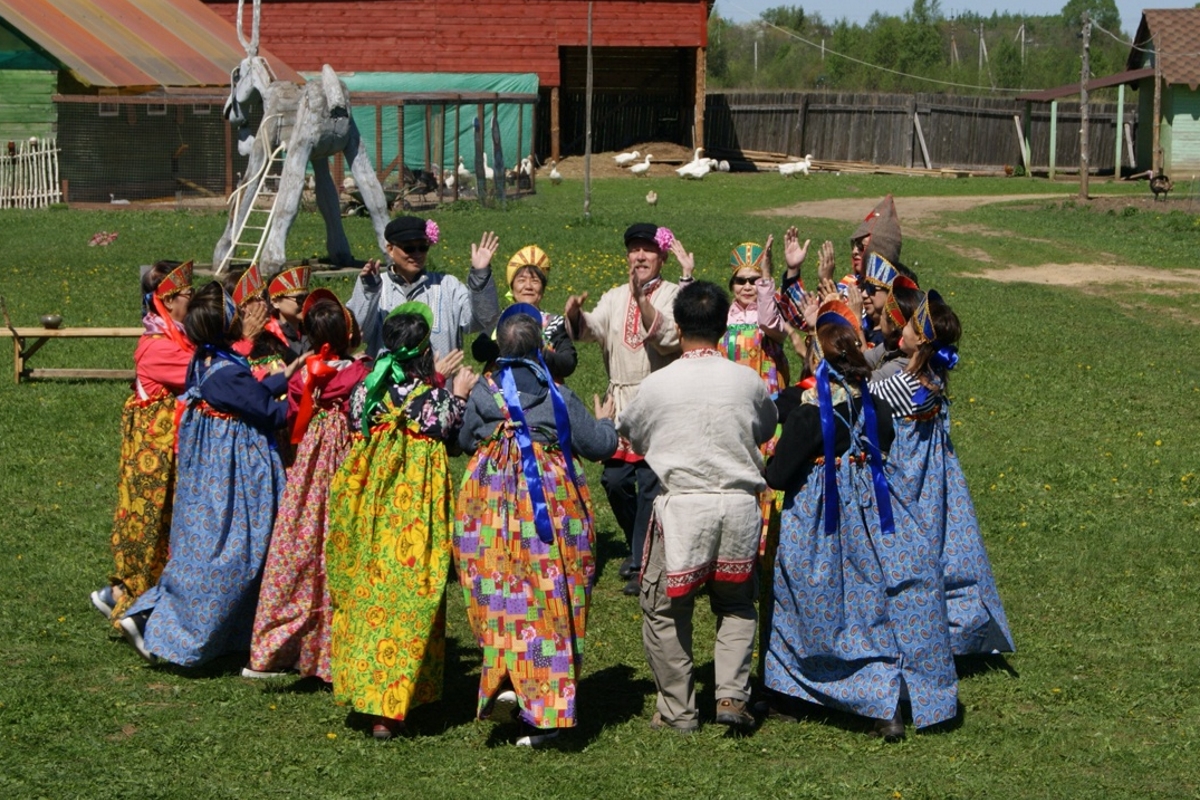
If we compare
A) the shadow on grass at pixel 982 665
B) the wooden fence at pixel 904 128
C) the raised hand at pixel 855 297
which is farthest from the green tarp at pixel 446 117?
the shadow on grass at pixel 982 665

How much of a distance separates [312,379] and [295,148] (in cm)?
1102

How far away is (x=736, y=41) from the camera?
82562 mm

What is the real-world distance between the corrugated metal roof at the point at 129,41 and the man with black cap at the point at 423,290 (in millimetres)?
20586

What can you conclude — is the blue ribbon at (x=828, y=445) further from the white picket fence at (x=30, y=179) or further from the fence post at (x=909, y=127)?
the fence post at (x=909, y=127)

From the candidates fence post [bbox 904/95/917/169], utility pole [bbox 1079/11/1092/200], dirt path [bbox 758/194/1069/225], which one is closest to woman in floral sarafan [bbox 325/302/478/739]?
dirt path [bbox 758/194/1069/225]

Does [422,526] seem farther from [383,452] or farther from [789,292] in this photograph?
[789,292]

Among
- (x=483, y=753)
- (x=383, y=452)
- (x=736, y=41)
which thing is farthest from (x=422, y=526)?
(x=736, y=41)

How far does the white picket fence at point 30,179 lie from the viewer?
84.9 ft

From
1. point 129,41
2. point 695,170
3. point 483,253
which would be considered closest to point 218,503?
point 483,253

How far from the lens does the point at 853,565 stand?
588 cm

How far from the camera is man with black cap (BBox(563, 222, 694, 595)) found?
7.24 m

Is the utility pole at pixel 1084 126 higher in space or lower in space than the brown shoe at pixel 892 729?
higher

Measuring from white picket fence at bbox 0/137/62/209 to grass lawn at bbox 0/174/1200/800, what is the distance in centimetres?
1133

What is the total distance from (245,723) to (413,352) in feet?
5.38
